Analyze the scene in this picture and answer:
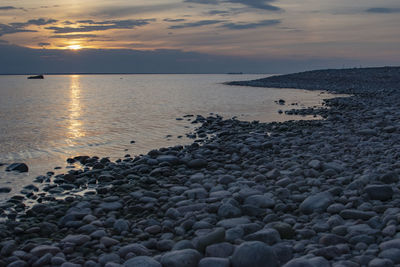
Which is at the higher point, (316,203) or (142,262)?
(316,203)

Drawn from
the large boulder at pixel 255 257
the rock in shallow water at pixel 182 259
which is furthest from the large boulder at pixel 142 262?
the large boulder at pixel 255 257

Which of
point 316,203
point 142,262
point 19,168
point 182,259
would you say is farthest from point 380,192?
point 19,168

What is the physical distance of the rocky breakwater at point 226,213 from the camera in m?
4.86

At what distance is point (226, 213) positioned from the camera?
6.45 m

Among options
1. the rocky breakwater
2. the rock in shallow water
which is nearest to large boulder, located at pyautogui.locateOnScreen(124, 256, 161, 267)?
the rocky breakwater

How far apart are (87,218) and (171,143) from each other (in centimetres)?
857

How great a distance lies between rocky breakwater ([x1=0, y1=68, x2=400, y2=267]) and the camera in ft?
16.0

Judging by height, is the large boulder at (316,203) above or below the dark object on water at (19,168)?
above

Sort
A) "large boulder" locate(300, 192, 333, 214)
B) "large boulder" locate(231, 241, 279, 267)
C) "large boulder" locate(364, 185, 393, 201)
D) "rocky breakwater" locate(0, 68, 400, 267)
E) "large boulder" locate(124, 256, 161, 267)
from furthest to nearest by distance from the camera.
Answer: "large boulder" locate(364, 185, 393, 201) < "large boulder" locate(300, 192, 333, 214) < "rocky breakwater" locate(0, 68, 400, 267) < "large boulder" locate(124, 256, 161, 267) < "large boulder" locate(231, 241, 279, 267)

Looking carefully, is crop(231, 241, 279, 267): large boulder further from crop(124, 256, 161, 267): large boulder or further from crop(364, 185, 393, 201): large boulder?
crop(364, 185, 393, 201): large boulder

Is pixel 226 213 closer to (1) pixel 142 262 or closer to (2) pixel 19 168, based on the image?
(1) pixel 142 262

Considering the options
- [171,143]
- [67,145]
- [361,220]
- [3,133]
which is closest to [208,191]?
[361,220]

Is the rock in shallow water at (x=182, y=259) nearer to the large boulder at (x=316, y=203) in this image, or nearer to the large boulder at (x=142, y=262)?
the large boulder at (x=142, y=262)

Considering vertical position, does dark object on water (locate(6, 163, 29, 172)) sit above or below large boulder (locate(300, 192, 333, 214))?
below
